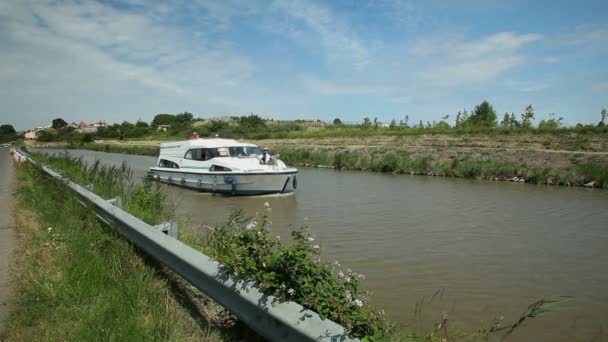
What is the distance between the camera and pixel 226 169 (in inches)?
663

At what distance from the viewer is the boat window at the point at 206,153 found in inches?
712

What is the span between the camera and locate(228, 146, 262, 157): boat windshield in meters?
18.2

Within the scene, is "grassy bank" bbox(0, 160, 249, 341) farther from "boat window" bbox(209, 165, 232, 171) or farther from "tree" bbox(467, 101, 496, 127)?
"tree" bbox(467, 101, 496, 127)

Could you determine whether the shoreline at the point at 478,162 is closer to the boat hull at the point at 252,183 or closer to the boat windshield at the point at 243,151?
the boat windshield at the point at 243,151

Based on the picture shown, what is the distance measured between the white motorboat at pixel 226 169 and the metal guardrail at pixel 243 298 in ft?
37.9

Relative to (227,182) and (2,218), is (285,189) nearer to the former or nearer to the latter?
(227,182)

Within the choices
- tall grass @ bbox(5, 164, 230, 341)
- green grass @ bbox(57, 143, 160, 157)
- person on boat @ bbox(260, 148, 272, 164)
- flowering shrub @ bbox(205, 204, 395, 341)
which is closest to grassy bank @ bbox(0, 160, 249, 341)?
tall grass @ bbox(5, 164, 230, 341)

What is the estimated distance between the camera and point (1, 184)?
13984mm

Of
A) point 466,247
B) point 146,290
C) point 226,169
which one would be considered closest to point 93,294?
point 146,290

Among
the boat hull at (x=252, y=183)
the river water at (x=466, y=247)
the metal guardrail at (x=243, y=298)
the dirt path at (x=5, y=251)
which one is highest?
the metal guardrail at (x=243, y=298)

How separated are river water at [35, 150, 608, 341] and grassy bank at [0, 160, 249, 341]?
265cm

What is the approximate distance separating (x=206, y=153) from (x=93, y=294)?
14677mm

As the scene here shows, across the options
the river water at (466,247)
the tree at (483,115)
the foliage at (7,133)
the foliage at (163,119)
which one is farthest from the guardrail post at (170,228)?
the foliage at (163,119)

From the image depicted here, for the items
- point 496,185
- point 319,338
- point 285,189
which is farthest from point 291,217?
point 496,185
